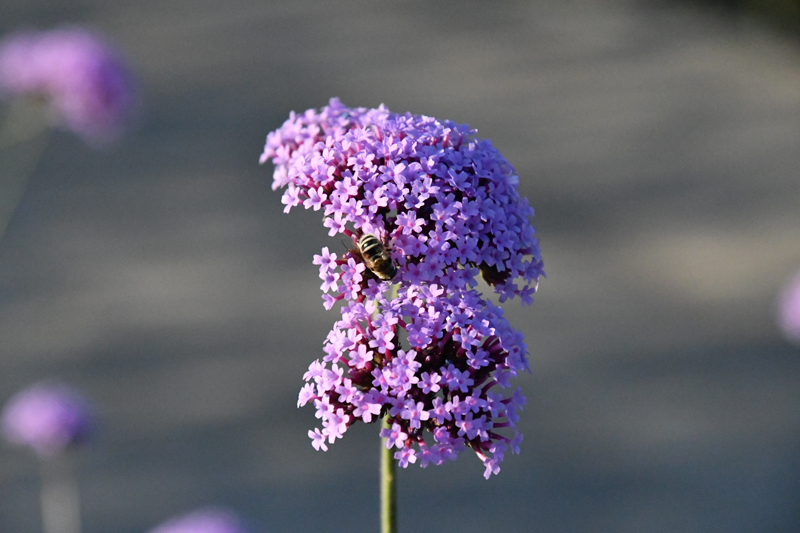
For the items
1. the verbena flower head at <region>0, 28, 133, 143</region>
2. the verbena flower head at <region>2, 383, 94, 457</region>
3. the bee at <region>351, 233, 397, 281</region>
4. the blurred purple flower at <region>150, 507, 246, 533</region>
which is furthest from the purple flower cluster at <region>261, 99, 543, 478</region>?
the verbena flower head at <region>0, 28, 133, 143</region>

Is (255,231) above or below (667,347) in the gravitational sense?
above

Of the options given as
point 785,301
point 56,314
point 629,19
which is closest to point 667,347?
point 785,301

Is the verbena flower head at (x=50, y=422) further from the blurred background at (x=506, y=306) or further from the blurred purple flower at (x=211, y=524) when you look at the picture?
the blurred background at (x=506, y=306)

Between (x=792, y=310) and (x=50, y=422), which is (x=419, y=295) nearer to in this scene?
(x=50, y=422)

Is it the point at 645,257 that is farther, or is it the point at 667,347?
the point at 645,257

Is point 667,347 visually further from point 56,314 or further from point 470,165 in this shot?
point 470,165

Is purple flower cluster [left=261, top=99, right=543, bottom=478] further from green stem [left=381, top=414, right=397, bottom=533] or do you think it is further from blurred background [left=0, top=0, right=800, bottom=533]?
blurred background [left=0, top=0, right=800, bottom=533]

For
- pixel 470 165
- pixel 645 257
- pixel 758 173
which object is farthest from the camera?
pixel 758 173
